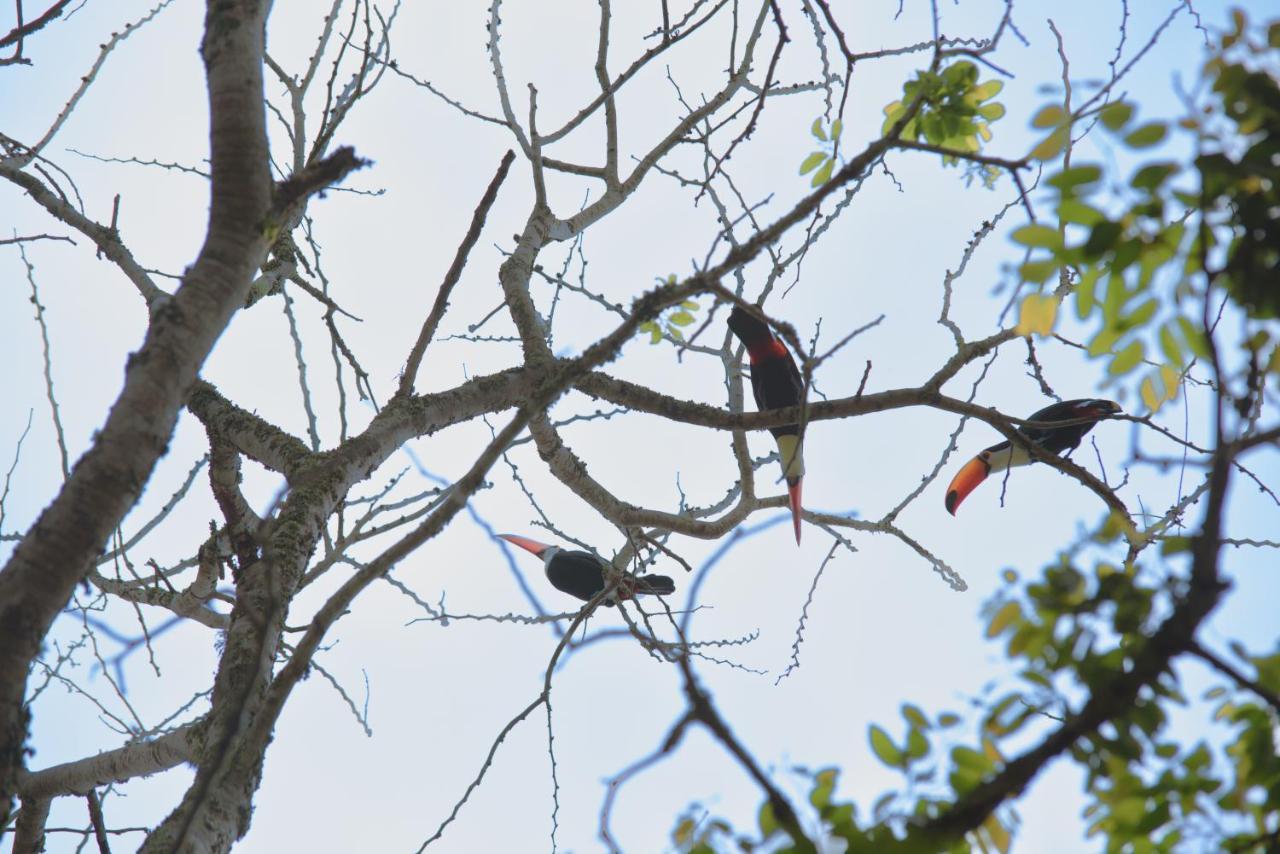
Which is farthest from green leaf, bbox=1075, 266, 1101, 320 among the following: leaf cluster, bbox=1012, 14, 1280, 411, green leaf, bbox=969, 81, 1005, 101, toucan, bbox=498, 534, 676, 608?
toucan, bbox=498, 534, 676, 608

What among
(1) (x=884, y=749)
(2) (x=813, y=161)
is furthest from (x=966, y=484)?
(1) (x=884, y=749)

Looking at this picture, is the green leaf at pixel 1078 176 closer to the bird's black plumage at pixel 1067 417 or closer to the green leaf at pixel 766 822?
the green leaf at pixel 766 822

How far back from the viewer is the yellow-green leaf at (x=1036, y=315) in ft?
4.68

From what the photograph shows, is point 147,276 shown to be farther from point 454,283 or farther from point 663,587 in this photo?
point 663,587

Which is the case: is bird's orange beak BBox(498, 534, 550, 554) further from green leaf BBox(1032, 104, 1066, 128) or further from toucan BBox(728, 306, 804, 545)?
green leaf BBox(1032, 104, 1066, 128)

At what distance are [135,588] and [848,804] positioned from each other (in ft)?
8.76

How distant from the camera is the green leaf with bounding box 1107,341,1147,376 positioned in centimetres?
127

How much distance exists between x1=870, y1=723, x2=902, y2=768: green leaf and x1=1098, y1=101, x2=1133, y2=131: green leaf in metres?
0.78

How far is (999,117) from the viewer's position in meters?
2.10

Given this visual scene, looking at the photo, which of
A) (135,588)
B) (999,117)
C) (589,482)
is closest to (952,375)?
(999,117)

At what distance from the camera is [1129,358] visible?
1277mm

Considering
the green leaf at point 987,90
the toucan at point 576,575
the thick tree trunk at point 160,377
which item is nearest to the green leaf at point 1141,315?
the green leaf at point 987,90

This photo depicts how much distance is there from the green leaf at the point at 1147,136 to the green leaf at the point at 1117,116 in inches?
0.9

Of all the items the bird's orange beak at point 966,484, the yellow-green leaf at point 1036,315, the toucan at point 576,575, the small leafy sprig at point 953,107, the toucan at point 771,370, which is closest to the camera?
the yellow-green leaf at point 1036,315
